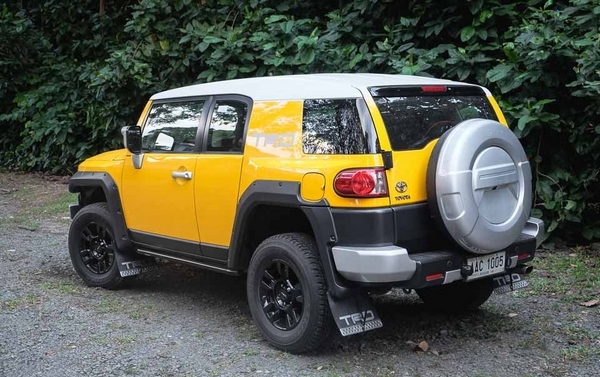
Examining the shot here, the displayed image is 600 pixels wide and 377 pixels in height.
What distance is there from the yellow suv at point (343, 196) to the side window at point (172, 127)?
21mm

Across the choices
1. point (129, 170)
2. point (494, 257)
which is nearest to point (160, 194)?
point (129, 170)

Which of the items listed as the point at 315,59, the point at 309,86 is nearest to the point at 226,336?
the point at 309,86

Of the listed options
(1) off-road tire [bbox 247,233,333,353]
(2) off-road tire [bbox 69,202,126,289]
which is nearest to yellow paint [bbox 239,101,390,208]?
(1) off-road tire [bbox 247,233,333,353]

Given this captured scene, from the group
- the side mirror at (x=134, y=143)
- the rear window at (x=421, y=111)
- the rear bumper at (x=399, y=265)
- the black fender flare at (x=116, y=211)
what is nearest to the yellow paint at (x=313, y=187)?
the rear bumper at (x=399, y=265)

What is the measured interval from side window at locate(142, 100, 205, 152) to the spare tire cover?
212 cm

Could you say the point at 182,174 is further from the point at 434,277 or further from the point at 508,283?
the point at 508,283

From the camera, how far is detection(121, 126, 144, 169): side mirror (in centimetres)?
616

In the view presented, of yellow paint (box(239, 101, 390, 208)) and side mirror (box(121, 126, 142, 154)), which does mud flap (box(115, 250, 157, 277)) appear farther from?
yellow paint (box(239, 101, 390, 208))

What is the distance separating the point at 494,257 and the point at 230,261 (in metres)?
1.87

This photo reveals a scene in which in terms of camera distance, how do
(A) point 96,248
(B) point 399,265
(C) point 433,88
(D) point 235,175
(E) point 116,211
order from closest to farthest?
(B) point 399,265, (C) point 433,88, (D) point 235,175, (E) point 116,211, (A) point 96,248

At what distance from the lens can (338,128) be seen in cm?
468

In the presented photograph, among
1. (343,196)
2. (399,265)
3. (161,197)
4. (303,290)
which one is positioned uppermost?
(343,196)

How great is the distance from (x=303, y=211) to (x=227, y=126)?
1157 millimetres

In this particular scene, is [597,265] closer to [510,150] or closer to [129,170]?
[510,150]
